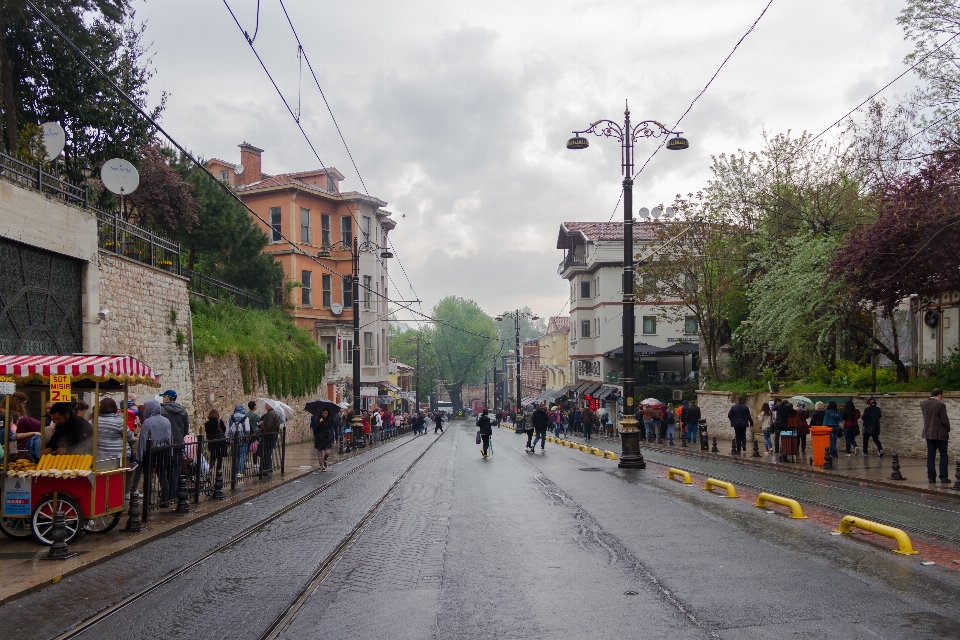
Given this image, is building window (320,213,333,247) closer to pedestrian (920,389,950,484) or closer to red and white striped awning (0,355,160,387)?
pedestrian (920,389,950,484)

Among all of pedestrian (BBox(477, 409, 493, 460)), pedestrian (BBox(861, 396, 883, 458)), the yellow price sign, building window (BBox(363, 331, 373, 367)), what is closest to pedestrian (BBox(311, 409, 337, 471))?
pedestrian (BBox(477, 409, 493, 460))

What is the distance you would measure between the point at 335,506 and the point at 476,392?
139 m

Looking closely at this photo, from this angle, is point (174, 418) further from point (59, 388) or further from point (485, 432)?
point (485, 432)

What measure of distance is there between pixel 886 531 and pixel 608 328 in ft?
166

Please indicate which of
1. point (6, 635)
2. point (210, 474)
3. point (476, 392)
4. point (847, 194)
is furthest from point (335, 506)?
point (476, 392)

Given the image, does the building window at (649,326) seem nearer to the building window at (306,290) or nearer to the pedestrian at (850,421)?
the building window at (306,290)

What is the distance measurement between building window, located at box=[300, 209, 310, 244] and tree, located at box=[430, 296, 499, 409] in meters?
62.5

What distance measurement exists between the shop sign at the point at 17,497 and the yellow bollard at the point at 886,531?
9.69 meters

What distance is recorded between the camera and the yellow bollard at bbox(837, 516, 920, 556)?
865 cm

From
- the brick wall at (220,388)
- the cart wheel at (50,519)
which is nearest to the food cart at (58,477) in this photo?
the cart wheel at (50,519)

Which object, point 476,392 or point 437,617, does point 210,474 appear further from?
point 476,392

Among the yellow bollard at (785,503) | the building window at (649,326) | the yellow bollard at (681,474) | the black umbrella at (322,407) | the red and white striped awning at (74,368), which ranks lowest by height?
the yellow bollard at (681,474)

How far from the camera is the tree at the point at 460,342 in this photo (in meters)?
113

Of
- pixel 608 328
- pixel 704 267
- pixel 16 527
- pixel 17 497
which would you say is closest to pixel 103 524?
pixel 16 527
